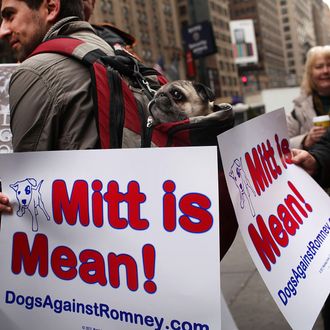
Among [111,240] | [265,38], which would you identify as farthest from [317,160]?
[265,38]

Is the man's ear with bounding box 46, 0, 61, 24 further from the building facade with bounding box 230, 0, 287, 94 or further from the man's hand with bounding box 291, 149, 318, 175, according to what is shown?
the building facade with bounding box 230, 0, 287, 94

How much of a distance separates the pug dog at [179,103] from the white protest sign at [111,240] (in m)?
0.25

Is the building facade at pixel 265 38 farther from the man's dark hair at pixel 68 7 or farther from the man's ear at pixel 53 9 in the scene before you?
the man's ear at pixel 53 9

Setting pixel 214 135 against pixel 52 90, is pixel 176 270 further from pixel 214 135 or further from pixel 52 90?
pixel 52 90

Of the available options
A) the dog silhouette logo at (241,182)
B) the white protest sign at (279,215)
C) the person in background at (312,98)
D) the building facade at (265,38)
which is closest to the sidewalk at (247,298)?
the person in background at (312,98)

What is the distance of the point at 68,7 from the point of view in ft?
6.16

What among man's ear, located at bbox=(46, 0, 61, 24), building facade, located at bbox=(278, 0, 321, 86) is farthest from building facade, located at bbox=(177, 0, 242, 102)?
man's ear, located at bbox=(46, 0, 61, 24)

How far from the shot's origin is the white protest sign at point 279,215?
1.40 meters

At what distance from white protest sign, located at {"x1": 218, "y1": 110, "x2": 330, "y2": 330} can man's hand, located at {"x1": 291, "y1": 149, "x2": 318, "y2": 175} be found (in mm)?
64

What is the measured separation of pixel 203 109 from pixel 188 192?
413 millimetres

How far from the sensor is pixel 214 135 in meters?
1.51

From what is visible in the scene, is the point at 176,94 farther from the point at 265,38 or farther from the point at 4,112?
the point at 265,38

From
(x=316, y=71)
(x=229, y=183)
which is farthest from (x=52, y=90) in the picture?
(x=316, y=71)

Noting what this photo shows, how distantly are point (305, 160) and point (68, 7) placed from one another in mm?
1166
